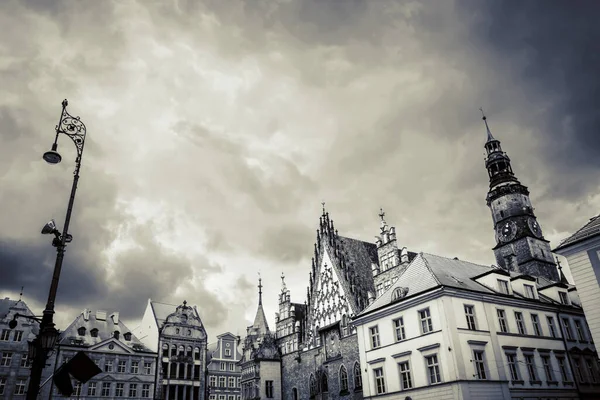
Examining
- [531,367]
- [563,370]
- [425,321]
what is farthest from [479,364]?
[563,370]

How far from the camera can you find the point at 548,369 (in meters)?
33.6

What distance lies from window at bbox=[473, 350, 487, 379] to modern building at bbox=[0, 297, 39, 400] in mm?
48691

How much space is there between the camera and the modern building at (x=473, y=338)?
29391mm

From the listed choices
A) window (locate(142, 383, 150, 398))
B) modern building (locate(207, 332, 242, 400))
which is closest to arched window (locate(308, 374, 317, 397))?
modern building (locate(207, 332, 242, 400))

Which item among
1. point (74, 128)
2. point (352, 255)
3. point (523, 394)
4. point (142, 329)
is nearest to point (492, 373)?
point (523, 394)

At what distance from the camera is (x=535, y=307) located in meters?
35.8

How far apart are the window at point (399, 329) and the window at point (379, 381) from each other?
315 cm

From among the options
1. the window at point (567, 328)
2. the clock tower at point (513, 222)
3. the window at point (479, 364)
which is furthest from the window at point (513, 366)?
the clock tower at point (513, 222)

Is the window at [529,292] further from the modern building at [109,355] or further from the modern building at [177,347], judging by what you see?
the modern building at [109,355]

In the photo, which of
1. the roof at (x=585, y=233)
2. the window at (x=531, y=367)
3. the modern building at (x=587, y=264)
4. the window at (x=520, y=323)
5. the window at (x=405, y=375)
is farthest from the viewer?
the window at (x=520, y=323)

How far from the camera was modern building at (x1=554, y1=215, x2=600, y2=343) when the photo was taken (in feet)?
86.2

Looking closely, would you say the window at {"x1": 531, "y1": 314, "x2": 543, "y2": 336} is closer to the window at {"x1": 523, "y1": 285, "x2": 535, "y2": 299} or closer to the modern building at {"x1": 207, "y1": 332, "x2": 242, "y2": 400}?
the window at {"x1": 523, "y1": 285, "x2": 535, "y2": 299}

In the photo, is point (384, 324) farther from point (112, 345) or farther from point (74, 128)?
point (112, 345)

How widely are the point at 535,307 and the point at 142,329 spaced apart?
57.1 meters
